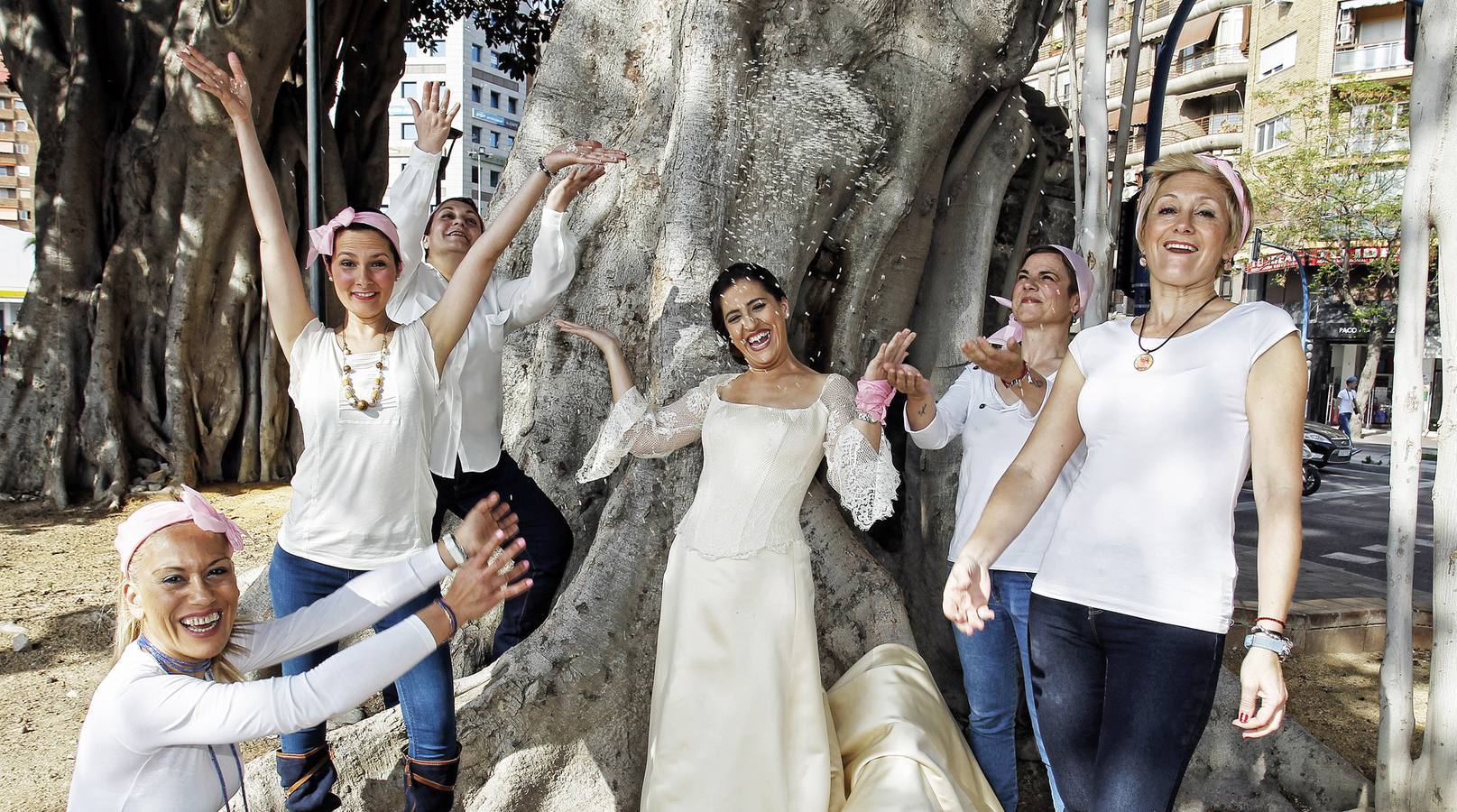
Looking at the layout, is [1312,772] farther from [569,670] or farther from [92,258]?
[92,258]

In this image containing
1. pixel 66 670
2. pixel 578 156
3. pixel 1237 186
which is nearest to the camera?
pixel 1237 186

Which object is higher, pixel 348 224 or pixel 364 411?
pixel 348 224

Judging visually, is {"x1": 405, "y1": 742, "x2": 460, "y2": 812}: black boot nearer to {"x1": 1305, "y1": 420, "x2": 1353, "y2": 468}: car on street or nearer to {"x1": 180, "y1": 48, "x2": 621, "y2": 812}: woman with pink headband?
{"x1": 180, "y1": 48, "x2": 621, "y2": 812}: woman with pink headband

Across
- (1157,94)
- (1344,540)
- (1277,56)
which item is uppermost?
(1277,56)

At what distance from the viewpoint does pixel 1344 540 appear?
8.84m

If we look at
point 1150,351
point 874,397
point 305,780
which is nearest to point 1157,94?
point 874,397

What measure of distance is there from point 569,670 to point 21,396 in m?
7.14

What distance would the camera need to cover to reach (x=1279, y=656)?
66.5 inches

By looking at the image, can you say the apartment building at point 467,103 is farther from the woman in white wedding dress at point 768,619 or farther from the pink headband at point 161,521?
the pink headband at point 161,521

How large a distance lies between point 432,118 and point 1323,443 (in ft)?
45.0

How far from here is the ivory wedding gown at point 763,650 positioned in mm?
2373

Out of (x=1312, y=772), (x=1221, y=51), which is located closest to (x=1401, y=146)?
(x=1221, y=51)

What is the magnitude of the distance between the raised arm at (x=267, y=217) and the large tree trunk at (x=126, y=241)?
5817mm

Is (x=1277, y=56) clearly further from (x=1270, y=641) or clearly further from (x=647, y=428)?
(x=1270, y=641)
